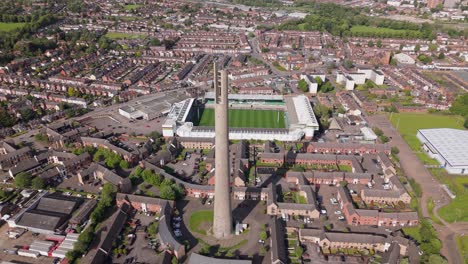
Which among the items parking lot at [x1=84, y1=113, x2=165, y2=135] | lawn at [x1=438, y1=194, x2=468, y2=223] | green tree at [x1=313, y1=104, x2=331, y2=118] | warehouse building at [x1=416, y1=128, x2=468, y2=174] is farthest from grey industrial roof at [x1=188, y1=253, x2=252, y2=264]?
green tree at [x1=313, y1=104, x2=331, y2=118]

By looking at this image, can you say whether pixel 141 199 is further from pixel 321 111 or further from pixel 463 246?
pixel 321 111

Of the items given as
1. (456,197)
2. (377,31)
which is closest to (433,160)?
(456,197)

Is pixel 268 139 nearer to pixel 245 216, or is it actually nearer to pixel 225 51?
pixel 245 216

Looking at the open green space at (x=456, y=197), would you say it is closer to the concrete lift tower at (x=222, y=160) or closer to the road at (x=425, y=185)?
the road at (x=425, y=185)

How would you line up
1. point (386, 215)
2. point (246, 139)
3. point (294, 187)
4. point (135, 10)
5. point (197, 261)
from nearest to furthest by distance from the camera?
point (197, 261), point (386, 215), point (294, 187), point (246, 139), point (135, 10)

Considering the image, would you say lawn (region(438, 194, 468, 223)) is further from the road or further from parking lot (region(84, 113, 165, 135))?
parking lot (region(84, 113, 165, 135))

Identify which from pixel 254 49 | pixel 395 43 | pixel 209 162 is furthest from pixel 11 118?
pixel 395 43
